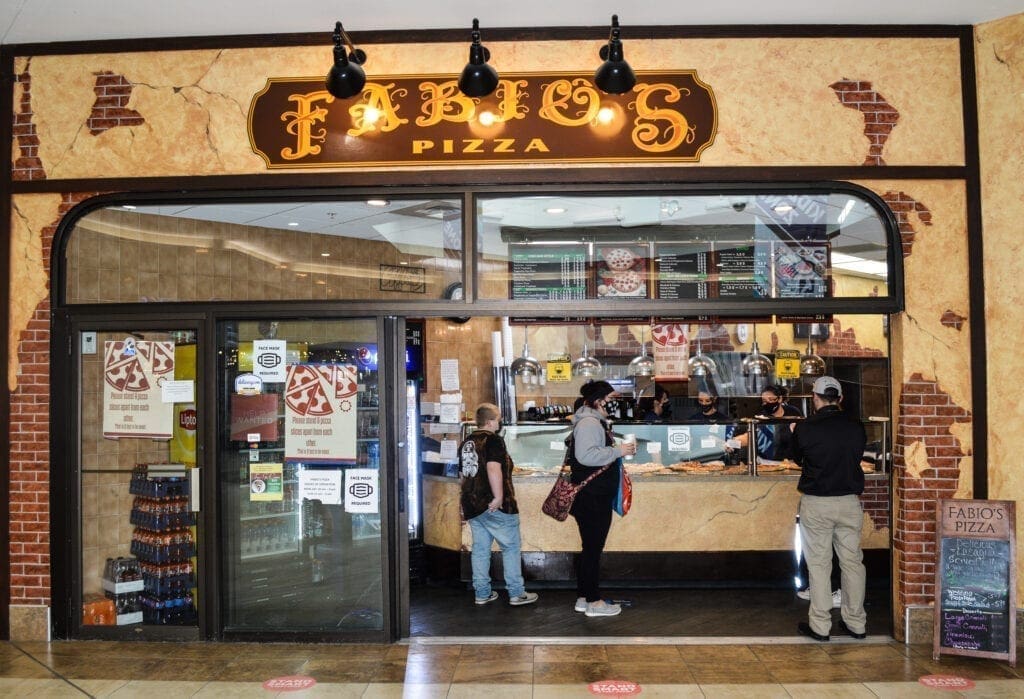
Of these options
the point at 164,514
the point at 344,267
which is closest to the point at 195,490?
the point at 164,514

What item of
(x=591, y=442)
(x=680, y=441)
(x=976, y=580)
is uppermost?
(x=591, y=442)

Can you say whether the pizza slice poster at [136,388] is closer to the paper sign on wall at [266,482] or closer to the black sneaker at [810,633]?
the paper sign on wall at [266,482]

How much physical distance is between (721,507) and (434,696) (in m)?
3.37

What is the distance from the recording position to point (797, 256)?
5.94m

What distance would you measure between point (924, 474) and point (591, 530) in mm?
2278

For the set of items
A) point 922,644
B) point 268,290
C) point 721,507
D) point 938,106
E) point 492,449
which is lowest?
point 922,644

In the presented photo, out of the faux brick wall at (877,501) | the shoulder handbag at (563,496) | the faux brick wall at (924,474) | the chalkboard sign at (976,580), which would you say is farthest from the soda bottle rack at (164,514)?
the faux brick wall at (877,501)

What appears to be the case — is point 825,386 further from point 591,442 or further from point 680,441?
point 680,441

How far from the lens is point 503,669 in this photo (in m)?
5.26

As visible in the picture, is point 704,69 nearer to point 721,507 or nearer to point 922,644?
point 721,507

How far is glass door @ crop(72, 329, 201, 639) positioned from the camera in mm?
6008

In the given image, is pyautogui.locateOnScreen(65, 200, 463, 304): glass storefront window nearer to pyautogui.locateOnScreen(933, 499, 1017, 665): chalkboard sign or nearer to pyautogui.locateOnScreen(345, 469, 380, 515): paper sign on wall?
pyautogui.locateOnScreen(345, 469, 380, 515): paper sign on wall

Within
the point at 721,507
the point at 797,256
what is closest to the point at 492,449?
the point at 721,507

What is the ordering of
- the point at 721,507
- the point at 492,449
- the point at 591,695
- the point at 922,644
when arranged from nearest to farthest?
the point at 591,695
the point at 922,644
the point at 492,449
the point at 721,507
